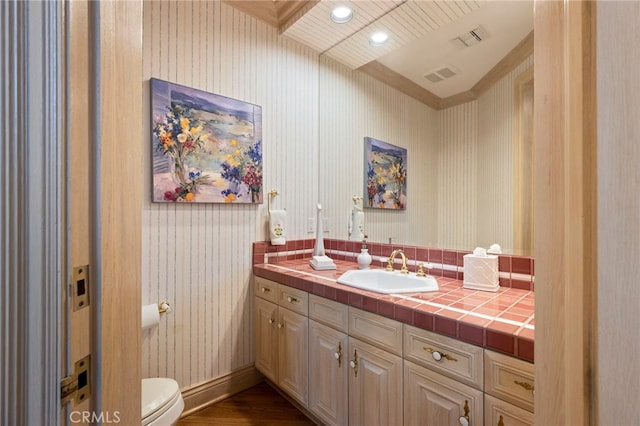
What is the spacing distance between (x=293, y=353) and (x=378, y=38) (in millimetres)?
2253

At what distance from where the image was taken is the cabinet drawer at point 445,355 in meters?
1.06

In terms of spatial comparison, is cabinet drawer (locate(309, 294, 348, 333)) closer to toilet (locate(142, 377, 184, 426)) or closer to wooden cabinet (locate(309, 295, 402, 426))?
wooden cabinet (locate(309, 295, 402, 426))

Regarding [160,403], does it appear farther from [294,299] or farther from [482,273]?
[482,273]

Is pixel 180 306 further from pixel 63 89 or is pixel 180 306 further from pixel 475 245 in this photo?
pixel 475 245

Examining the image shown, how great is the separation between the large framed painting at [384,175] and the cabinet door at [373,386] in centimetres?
112

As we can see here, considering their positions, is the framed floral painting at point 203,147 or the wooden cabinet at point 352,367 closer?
the wooden cabinet at point 352,367

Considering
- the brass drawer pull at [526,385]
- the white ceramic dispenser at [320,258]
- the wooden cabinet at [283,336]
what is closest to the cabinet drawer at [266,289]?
the wooden cabinet at [283,336]

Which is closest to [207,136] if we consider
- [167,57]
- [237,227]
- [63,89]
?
[167,57]

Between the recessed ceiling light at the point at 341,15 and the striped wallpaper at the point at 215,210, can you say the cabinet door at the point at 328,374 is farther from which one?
the recessed ceiling light at the point at 341,15

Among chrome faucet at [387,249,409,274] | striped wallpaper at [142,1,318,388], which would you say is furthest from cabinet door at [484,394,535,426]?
striped wallpaper at [142,1,318,388]

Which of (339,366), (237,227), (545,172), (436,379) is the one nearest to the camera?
(545,172)

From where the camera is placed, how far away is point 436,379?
1156 millimetres

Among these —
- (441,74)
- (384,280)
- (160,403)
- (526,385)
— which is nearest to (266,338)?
(160,403)

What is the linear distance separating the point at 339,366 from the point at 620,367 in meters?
1.30
